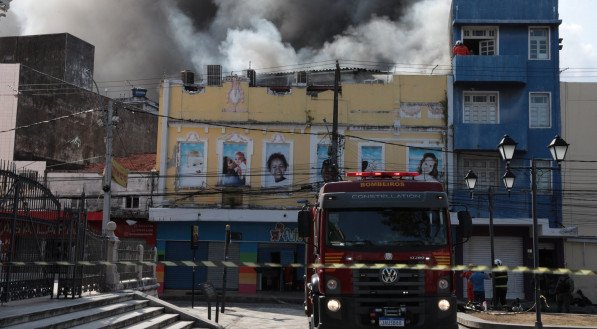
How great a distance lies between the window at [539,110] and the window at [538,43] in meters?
1.91

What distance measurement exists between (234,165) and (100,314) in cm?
2037

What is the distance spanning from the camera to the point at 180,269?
32781 millimetres

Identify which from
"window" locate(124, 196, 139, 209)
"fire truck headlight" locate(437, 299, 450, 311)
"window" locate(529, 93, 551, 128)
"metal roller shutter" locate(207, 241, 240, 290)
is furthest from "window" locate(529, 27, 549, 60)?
"fire truck headlight" locate(437, 299, 450, 311)

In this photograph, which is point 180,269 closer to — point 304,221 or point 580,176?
point 580,176

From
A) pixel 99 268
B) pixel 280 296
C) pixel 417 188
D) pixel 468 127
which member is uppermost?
pixel 468 127

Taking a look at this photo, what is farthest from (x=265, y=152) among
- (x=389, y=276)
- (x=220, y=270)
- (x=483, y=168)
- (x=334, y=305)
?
(x=389, y=276)

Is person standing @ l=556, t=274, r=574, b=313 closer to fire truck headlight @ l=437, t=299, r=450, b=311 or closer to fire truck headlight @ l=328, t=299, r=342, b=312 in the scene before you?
fire truck headlight @ l=437, t=299, r=450, b=311

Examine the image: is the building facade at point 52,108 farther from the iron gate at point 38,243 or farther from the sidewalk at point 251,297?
the iron gate at point 38,243

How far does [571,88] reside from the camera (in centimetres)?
3284

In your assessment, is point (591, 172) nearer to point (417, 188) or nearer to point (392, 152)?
point (392, 152)

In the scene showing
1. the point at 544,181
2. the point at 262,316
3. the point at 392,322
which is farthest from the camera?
the point at 544,181

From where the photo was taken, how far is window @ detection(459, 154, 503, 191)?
32.0 meters

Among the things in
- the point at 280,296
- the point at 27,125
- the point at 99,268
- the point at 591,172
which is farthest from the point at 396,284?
the point at 27,125

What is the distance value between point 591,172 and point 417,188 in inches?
926
